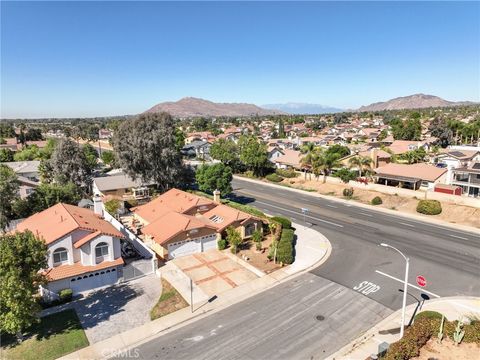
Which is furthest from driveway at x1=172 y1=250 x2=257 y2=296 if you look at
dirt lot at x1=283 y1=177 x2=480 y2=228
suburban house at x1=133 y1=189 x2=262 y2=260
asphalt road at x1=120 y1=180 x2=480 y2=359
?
dirt lot at x1=283 y1=177 x2=480 y2=228

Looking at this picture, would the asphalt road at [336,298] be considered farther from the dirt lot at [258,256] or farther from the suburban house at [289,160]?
the suburban house at [289,160]

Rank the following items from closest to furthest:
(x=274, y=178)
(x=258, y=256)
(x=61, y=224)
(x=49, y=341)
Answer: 1. (x=49, y=341)
2. (x=61, y=224)
3. (x=258, y=256)
4. (x=274, y=178)

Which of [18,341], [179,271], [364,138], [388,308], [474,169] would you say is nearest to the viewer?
[18,341]

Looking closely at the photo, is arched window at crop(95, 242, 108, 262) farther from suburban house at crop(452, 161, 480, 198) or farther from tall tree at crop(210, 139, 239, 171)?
tall tree at crop(210, 139, 239, 171)

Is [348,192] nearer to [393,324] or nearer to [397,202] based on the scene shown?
[397,202]

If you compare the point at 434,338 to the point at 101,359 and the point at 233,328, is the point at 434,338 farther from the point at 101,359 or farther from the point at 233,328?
the point at 101,359

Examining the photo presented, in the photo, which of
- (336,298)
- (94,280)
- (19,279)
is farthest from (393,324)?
(19,279)

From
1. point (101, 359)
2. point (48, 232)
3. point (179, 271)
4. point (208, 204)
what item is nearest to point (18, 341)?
point (101, 359)
